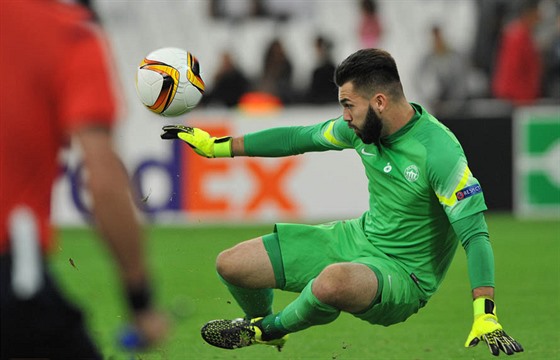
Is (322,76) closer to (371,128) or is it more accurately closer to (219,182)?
(219,182)

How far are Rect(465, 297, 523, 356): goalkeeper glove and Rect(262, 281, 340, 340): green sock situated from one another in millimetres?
732

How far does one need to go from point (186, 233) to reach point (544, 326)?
6.31m

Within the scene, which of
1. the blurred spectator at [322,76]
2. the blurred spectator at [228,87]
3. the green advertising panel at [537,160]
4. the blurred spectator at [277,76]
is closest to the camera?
the green advertising panel at [537,160]

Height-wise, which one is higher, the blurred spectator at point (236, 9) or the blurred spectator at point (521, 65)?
the blurred spectator at point (236, 9)

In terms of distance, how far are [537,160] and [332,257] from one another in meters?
8.99

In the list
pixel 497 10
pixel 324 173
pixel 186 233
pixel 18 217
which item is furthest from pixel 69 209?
pixel 18 217

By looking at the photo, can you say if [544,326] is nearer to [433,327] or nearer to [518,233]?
[433,327]

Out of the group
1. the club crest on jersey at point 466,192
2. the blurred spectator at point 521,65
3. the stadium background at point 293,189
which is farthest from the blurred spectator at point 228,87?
the club crest on jersey at point 466,192

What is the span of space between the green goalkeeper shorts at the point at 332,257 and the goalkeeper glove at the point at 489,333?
23.1 inches

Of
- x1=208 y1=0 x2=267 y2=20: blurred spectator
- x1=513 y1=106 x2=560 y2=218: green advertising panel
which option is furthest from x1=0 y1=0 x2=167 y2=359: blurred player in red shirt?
x1=208 y1=0 x2=267 y2=20: blurred spectator

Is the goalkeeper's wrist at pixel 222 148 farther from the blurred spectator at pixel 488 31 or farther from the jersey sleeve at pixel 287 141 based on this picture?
the blurred spectator at pixel 488 31

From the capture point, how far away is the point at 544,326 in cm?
838

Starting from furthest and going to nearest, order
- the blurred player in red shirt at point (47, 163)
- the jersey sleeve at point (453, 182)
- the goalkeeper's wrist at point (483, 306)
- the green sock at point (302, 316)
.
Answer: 1. the green sock at point (302, 316)
2. the jersey sleeve at point (453, 182)
3. the goalkeeper's wrist at point (483, 306)
4. the blurred player in red shirt at point (47, 163)

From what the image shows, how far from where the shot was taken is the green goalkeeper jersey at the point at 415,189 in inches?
242
